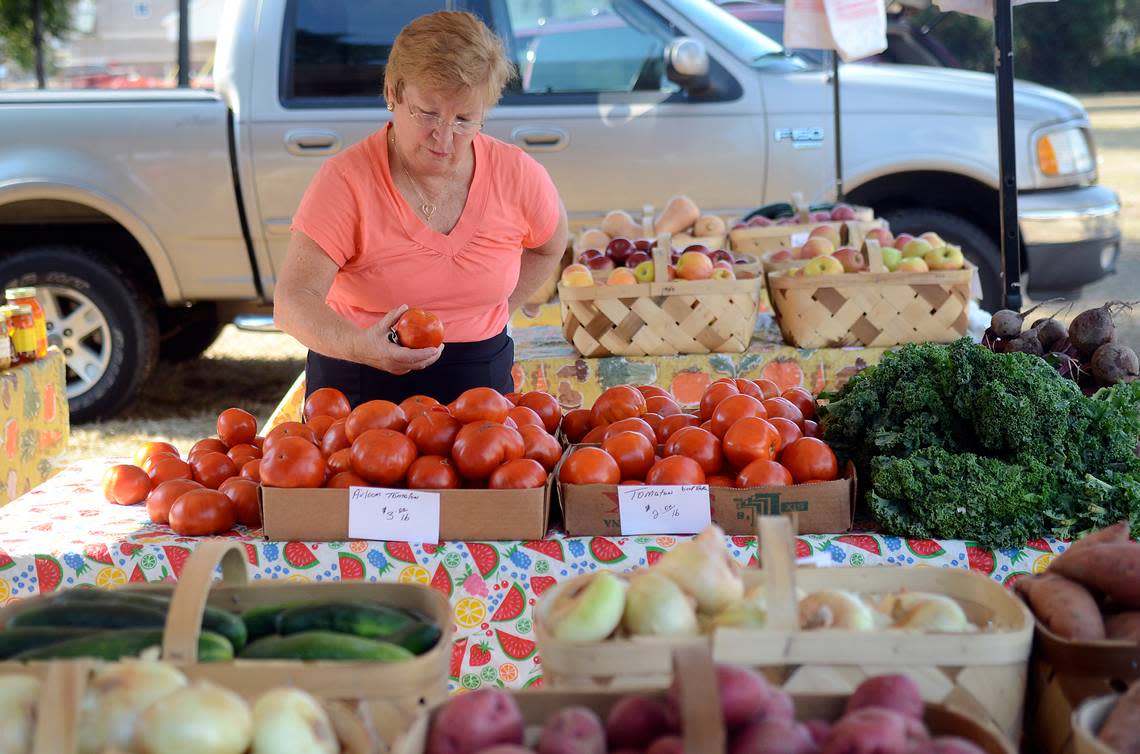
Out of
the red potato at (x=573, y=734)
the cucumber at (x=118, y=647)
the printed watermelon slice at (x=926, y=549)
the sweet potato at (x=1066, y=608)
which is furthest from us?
the printed watermelon slice at (x=926, y=549)

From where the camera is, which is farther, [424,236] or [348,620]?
[424,236]

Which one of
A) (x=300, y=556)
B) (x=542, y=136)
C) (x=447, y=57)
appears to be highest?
(x=447, y=57)

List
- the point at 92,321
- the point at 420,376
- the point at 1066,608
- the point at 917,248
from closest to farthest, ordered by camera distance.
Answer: the point at 1066,608, the point at 420,376, the point at 917,248, the point at 92,321

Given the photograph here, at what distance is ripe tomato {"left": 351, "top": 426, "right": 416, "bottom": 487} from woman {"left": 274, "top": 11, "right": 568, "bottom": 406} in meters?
0.39

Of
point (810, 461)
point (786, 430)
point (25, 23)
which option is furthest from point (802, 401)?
point (25, 23)

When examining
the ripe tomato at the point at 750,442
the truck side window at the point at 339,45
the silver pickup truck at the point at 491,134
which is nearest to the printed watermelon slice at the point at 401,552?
the ripe tomato at the point at 750,442

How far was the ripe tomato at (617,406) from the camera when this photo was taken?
259cm

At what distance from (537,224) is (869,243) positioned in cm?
135

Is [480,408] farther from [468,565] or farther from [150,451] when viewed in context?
[150,451]

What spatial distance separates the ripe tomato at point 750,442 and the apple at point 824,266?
171 cm

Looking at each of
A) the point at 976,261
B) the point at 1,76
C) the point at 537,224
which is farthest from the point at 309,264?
the point at 1,76

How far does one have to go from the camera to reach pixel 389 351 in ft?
8.53

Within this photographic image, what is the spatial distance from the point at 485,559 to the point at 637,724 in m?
1.03

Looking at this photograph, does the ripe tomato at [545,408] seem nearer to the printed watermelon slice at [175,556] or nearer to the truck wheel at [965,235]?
the printed watermelon slice at [175,556]
